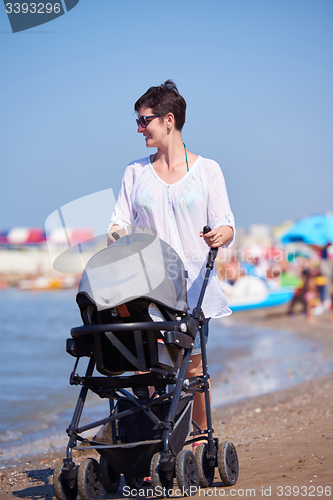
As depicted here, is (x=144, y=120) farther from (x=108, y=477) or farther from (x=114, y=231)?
(x=108, y=477)

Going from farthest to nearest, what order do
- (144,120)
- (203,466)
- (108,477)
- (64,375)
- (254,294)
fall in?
(254,294)
(64,375)
(144,120)
(108,477)
(203,466)

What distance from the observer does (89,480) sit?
233 centimetres

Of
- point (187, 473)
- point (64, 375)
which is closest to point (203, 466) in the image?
point (187, 473)

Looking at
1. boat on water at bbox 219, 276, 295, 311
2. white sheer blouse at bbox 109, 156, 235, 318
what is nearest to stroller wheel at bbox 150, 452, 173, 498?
white sheer blouse at bbox 109, 156, 235, 318

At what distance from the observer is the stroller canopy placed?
2.28m

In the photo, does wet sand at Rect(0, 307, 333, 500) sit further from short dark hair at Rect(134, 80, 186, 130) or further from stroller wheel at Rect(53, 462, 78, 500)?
short dark hair at Rect(134, 80, 186, 130)

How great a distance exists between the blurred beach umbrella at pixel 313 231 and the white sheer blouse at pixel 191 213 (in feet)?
42.6

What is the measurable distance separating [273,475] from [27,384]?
17.6 feet

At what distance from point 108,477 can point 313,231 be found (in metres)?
13.8

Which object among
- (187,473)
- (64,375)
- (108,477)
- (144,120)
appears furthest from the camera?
(64,375)

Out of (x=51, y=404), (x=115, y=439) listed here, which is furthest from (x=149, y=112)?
(x=51, y=404)

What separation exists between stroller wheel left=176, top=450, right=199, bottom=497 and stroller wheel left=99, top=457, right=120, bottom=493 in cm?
45

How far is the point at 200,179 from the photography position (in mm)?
2689

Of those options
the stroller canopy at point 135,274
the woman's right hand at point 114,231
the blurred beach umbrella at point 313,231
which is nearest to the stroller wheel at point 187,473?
the stroller canopy at point 135,274
